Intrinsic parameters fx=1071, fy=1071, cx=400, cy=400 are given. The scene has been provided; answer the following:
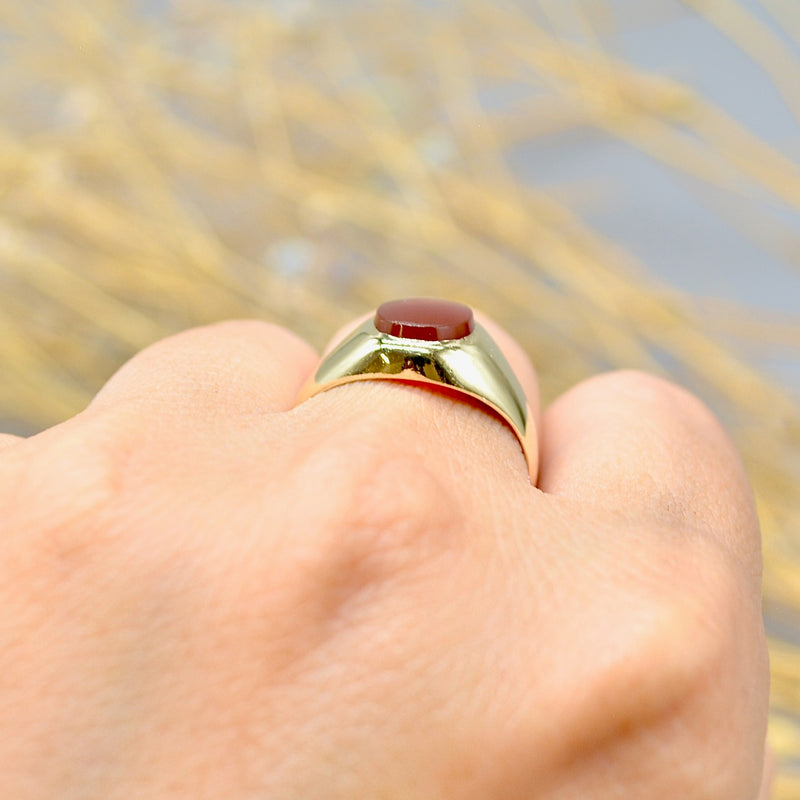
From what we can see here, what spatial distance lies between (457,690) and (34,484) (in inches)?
3.9

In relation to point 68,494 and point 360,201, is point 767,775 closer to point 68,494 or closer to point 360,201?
point 68,494

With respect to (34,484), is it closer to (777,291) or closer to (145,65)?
(145,65)

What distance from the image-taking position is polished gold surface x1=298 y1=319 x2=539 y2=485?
26 cm

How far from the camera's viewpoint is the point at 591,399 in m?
0.30

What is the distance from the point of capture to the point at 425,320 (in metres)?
0.27

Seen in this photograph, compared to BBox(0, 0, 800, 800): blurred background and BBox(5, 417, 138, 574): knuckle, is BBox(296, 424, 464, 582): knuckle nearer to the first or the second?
BBox(5, 417, 138, 574): knuckle

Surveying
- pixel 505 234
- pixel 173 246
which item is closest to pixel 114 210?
pixel 173 246

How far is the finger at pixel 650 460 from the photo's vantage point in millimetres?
251

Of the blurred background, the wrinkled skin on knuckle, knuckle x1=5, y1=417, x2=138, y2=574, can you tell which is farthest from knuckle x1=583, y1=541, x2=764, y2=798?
the blurred background

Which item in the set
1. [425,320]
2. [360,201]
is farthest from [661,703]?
[360,201]

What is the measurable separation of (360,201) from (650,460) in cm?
30

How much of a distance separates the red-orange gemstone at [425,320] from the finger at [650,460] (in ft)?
0.14

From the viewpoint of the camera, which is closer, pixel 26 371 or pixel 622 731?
pixel 622 731

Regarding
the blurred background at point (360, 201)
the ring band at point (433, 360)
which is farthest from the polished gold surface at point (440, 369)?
the blurred background at point (360, 201)
